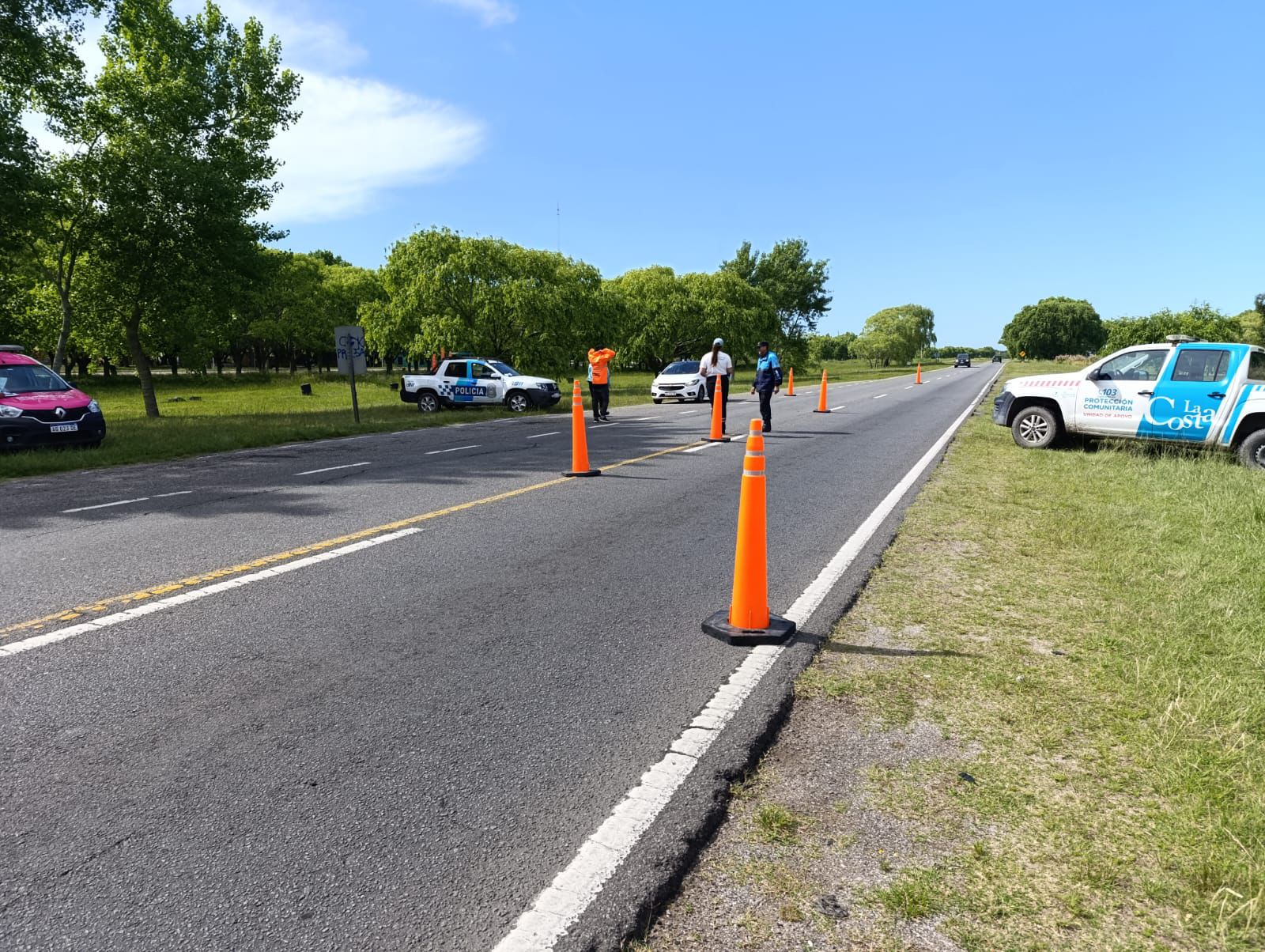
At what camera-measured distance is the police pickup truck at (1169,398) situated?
10.2 metres

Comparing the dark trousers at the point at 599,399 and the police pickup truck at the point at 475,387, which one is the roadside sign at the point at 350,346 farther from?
the dark trousers at the point at 599,399

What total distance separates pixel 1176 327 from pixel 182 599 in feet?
280

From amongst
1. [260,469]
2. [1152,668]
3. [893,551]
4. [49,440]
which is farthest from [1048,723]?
[49,440]

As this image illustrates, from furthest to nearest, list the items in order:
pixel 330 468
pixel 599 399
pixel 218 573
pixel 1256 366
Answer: pixel 599 399 → pixel 330 468 → pixel 1256 366 → pixel 218 573

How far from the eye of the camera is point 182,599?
193 inches

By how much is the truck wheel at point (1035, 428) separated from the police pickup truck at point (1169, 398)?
13mm

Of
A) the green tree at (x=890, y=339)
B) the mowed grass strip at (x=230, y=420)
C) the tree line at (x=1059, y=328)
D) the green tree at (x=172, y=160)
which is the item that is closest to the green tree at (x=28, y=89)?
the green tree at (x=172, y=160)

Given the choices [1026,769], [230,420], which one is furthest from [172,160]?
[1026,769]

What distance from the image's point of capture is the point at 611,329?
4822cm

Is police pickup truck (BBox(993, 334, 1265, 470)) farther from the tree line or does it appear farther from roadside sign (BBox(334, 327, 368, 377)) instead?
the tree line

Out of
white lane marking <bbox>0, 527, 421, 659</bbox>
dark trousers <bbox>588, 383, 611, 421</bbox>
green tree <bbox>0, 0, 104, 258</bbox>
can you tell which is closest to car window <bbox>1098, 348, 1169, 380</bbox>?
white lane marking <bbox>0, 527, 421, 659</bbox>

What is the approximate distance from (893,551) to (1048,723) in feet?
9.80

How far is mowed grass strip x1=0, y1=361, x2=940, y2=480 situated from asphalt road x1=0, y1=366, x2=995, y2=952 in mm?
5699

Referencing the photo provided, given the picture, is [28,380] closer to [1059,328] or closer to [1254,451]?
[1254,451]
